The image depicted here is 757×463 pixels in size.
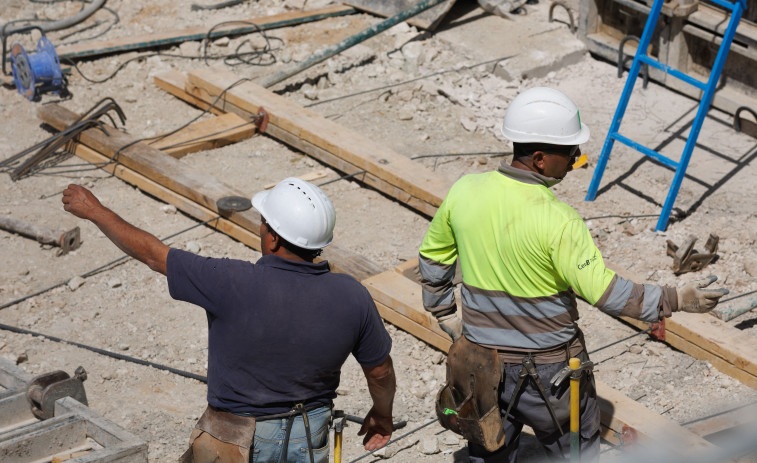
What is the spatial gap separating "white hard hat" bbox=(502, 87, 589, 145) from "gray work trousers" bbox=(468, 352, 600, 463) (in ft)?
3.16

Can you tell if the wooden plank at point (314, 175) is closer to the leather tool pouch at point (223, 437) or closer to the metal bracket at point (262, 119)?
the metal bracket at point (262, 119)

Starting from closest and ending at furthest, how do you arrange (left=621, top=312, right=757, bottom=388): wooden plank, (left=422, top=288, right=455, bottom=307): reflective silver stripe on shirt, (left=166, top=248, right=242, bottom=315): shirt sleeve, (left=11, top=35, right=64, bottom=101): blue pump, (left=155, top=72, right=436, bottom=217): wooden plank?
1. (left=166, top=248, right=242, bottom=315): shirt sleeve
2. (left=422, top=288, right=455, bottom=307): reflective silver stripe on shirt
3. (left=621, top=312, right=757, bottom=388): wooden plank
4. (left=155, top=72, right=436, bottom=217): wooden plank
5. (left=11, top=35, right=64, bottom=101): blue pump

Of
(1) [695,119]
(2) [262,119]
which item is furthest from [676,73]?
(2) [262,119]

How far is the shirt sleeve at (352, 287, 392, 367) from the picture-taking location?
11.6 ft

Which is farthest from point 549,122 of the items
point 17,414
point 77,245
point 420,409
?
point 77,245

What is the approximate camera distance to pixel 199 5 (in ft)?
37.8

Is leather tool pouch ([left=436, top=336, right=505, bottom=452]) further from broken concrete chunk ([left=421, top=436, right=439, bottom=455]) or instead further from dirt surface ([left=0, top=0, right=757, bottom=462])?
dirt surface ([left=0, top=0, right=757, bottom=462])

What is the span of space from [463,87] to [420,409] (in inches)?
179

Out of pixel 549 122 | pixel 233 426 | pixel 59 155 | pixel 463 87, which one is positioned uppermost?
pixel 549 122

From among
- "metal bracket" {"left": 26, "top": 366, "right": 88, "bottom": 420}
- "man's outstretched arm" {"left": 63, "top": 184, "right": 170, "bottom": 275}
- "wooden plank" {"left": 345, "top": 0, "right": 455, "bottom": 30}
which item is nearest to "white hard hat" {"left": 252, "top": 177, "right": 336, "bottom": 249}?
"man's outstretched arm" {"left": 63, "top": 184, "right": 170, "bottom": 275}

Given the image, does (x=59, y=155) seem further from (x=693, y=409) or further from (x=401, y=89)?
(x=693, y=409)

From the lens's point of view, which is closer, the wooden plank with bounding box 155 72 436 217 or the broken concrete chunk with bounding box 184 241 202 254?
the broken concrete chunk with bounding box 184 241 202 254

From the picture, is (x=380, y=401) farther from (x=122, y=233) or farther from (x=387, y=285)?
(x=387, y=285)

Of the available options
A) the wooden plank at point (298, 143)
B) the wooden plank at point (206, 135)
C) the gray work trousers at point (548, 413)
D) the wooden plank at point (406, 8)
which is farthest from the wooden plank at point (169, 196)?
the wooden plank at point (406, 8)
